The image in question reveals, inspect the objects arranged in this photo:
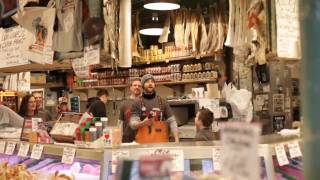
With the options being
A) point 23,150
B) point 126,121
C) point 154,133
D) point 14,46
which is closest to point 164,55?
point 126,121

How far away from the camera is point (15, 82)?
9828 millimetres

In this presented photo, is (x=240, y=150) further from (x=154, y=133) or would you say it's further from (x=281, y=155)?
(x=154, y=133)

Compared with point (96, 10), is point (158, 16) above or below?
above

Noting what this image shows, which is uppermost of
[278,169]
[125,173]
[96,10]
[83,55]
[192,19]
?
[192,19]

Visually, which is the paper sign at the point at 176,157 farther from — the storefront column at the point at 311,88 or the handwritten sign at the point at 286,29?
the storefront column at the point at 311,88

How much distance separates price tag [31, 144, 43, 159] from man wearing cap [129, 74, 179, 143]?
101 inches

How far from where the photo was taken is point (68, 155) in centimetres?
275

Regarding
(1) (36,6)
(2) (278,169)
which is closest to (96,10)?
(1) (36,6)

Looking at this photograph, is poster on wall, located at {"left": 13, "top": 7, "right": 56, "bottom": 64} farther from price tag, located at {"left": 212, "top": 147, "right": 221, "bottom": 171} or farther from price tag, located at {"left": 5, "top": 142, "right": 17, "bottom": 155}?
price tag, located at {"left": 212, "top": 147, "right": 221, "bottom": 171}

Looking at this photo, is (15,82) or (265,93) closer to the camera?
(265,93)

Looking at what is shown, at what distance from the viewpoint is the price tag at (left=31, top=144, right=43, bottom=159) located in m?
3.01

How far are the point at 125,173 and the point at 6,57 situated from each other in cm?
346

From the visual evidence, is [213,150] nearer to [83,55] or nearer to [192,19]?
[83,55]

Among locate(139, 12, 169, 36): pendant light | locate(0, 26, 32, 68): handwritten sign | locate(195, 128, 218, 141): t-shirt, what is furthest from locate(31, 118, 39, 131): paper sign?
locate(139, 12, 169, 36): pendant light
